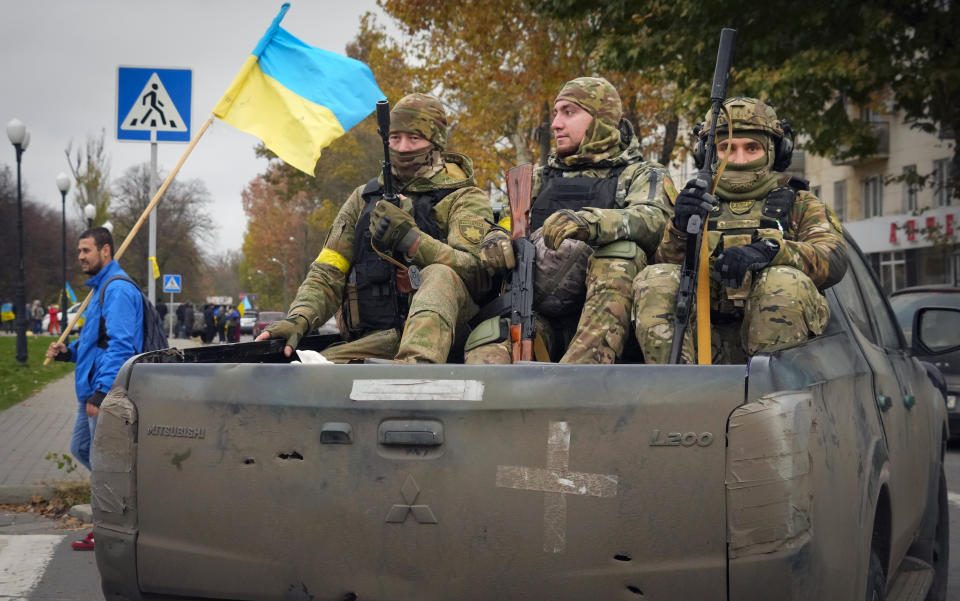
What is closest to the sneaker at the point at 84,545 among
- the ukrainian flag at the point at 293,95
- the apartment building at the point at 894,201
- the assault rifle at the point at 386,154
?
the ukrainian flag at the point at 293,95

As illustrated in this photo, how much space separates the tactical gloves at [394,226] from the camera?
4625 mm

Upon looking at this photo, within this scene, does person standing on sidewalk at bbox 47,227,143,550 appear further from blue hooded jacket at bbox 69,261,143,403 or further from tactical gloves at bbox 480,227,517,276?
tactical gloves at bbox 480,227,517,276

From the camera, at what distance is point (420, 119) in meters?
5.25

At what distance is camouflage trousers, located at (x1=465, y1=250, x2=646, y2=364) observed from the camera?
13.1ft

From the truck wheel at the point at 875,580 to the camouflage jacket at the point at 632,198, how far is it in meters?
1.50

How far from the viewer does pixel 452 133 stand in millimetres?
29359

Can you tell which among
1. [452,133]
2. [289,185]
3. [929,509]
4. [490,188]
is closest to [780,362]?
[929,509]

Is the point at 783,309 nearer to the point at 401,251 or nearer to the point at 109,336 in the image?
the point at 401,251

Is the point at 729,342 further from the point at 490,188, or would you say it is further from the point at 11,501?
the point at 490,188

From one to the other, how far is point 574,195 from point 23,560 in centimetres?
361

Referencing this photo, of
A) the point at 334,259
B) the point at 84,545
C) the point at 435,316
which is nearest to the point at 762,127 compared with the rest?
the point at 435,316

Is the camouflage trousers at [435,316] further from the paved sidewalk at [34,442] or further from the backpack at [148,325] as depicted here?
the paved sidewalk at [34,442]

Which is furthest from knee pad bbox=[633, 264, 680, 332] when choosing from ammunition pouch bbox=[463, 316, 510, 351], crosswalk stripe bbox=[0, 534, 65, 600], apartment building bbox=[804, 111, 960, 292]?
apartment building bbox=[804, 111, 960, 292]

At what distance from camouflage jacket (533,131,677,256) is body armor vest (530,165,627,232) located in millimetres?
31
